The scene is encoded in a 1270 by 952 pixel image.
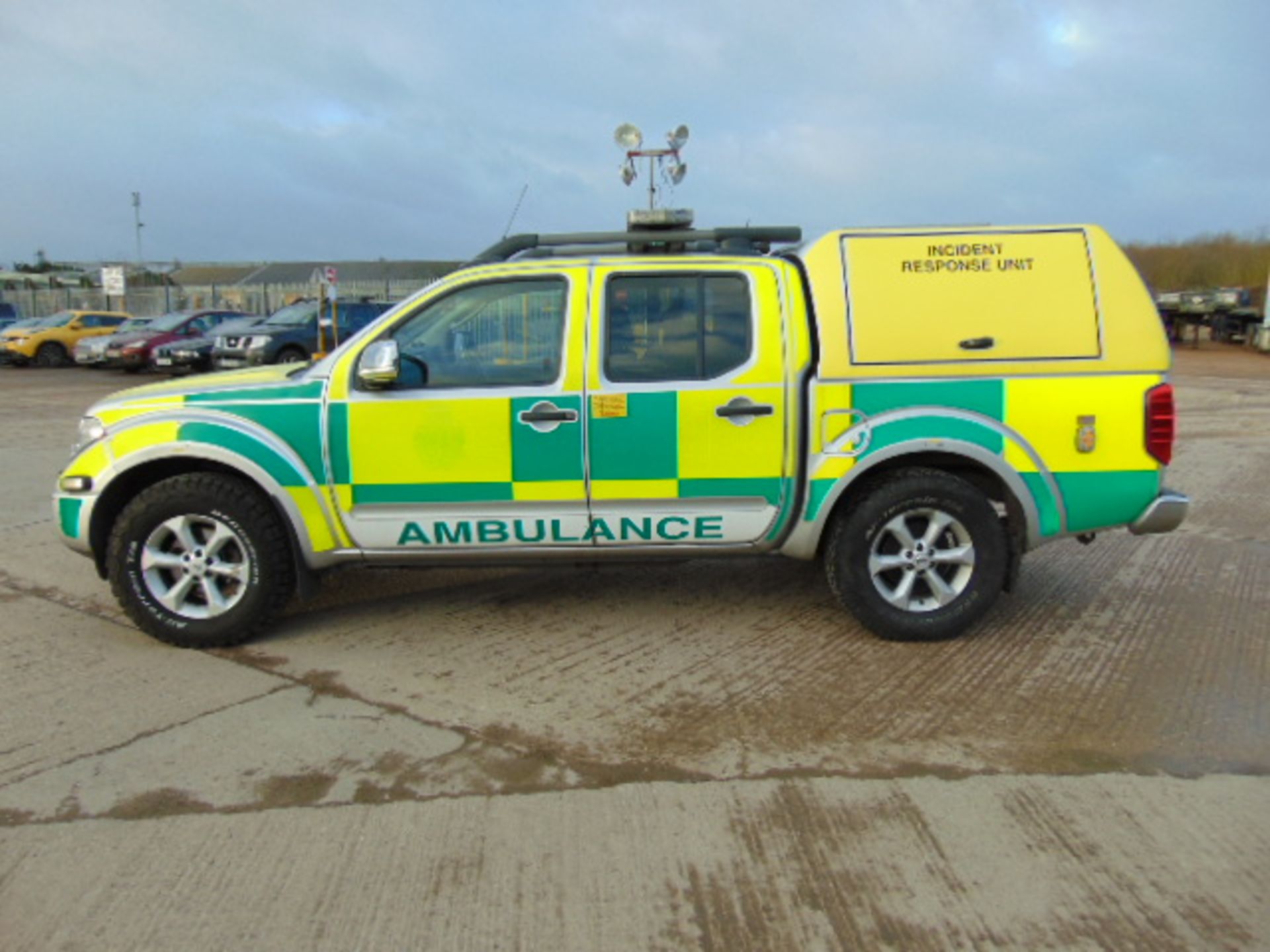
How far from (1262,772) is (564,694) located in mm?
2522

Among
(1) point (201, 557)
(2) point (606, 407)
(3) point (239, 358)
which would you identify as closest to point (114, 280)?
(3) point (239, 358)

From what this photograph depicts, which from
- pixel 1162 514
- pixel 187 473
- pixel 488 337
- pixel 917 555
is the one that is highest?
pixel 488 337

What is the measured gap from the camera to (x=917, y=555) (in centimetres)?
434

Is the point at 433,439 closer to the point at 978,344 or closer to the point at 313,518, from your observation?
the point at 313,518

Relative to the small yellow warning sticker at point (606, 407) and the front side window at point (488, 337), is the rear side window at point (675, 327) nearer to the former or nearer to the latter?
the small yellow warning sticker at point (606, 407)

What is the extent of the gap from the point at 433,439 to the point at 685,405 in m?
1.15

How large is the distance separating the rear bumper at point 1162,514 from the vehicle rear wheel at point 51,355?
27.1 m

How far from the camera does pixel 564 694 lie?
390 centimetres

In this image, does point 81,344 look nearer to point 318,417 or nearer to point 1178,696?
point 318,417

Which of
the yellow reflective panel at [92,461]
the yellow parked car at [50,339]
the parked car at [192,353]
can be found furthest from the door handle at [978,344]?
the yellow parked car at [50,339]

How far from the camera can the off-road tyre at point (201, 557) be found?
14.1 ft

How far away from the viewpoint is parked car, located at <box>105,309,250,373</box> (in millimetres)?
21594

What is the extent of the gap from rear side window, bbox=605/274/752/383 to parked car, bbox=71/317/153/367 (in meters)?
21.5

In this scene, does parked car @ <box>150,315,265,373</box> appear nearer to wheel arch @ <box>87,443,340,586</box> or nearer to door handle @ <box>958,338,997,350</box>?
wheel arch @ <box>87,443,340,586</box>
